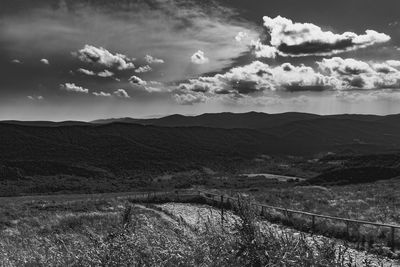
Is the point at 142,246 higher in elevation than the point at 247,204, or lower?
lower

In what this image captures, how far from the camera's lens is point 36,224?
101ft

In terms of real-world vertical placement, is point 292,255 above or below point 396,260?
above

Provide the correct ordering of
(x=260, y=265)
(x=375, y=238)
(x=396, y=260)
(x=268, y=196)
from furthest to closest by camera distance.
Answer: (x=268, y=196), (x=375, y=238), (x=396, y=260), (x=260, y=265)

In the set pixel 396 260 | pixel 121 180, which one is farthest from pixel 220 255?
pixel 121 180

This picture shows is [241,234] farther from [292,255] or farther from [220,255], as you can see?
[292,255]

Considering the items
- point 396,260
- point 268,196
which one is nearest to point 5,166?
point 268,196

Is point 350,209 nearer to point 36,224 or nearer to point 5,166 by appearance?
point 36,224

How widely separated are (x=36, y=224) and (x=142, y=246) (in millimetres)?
26088

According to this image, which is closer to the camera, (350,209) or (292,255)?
(292,255)

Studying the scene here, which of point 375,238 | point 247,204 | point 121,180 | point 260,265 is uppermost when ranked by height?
point 247,204

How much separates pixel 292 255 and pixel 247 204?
1.62 m

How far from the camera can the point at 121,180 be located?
18325cm

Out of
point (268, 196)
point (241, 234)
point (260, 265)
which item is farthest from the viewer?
point (268, 196)

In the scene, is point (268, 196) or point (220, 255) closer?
point (220, 255)
